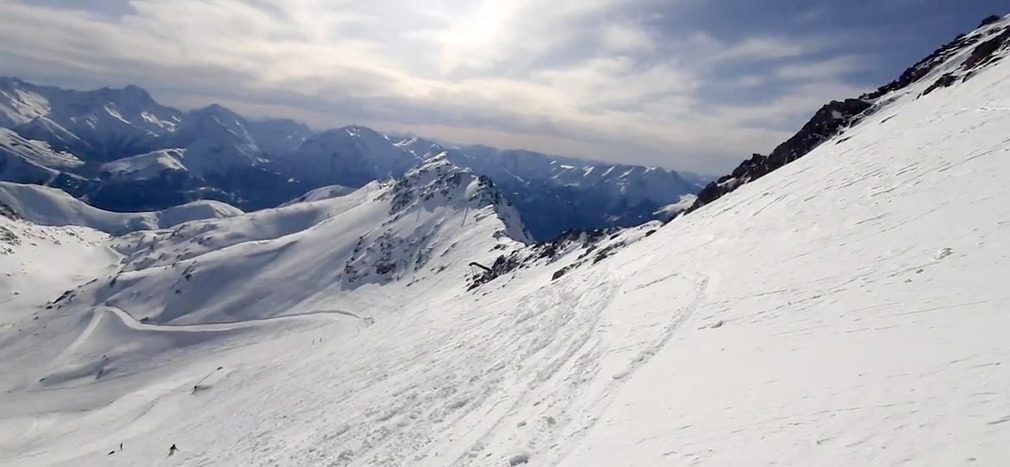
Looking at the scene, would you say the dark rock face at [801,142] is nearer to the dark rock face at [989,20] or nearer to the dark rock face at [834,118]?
the dark rock face at [834,118]

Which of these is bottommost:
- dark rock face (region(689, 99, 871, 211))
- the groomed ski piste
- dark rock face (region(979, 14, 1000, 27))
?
the groomed ski piste

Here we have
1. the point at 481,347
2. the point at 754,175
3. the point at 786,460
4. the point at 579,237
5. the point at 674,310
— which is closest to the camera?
the point at 786,460

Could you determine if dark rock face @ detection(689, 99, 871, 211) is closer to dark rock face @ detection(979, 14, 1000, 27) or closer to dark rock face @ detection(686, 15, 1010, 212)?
dark rock face @ detection(686, 15, 1010, 212)

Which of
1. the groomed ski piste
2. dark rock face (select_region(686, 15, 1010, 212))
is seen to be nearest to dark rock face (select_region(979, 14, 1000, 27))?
dark rock face (select_region(686, 15, 1010, 212))

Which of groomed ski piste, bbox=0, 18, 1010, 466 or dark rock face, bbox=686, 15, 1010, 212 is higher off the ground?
dark rock face, bbox=686, 15, 1010, 212

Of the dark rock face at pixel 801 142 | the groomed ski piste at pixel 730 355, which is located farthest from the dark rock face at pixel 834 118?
→ the groomed ski piste at pixel 730 355

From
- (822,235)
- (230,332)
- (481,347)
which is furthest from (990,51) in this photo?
(230,332)

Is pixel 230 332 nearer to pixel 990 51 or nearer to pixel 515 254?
pixel 515 254

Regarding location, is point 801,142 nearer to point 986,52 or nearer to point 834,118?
point 834,118

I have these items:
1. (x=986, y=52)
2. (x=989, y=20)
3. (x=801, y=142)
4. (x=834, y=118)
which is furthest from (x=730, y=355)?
(x=989, y=20)
